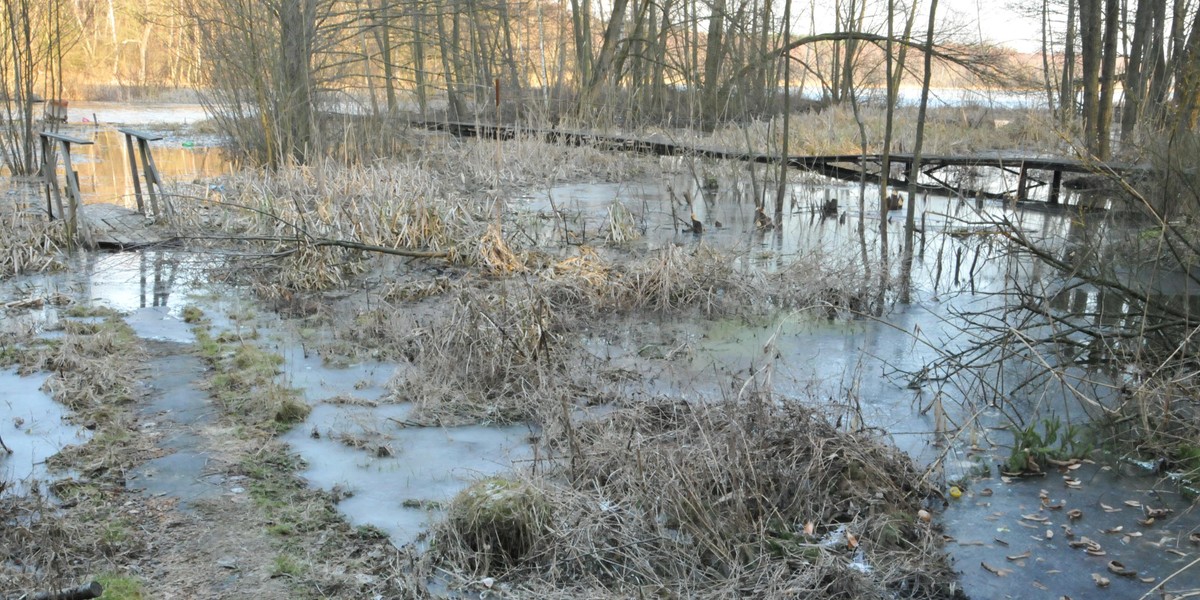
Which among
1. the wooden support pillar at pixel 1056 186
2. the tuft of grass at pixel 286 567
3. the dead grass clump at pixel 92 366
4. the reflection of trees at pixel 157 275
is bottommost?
the tuft of grass at pixel 286 567

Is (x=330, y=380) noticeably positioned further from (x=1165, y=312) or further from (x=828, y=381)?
(x=1165, y=312)

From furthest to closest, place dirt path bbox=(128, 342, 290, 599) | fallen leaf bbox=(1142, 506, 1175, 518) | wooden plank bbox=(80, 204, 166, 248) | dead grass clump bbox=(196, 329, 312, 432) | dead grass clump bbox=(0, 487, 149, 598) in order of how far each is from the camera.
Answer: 1. wooden plank bbox=(80, 204, 166, 248)
2. dead grass clump bbox=(196, 329, 312, 432)
3. fallen leaf bbox=(1142, 506, 1175, 518)
4. dirt path bbox=(128, 342, 290, 599)
5. dead grass clump bbox=(0, 487, 149, 598)

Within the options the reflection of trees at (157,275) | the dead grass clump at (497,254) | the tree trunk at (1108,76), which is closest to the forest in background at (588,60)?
the tree trunk at (1108,76)

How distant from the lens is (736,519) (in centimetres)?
423

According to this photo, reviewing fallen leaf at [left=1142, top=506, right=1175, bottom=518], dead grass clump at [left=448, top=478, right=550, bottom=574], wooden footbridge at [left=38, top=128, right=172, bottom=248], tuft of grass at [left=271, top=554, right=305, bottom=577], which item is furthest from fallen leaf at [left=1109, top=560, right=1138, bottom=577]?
wooden footbridge at [left=38, top=128, right=172, bottom=248]

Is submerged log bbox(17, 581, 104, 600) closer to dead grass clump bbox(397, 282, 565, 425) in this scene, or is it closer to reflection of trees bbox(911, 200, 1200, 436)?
dead grass clump bbox(397, 282, 565, 425)

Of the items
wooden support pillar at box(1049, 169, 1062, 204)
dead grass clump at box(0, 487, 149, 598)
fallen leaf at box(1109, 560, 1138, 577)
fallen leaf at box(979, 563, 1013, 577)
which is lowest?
fallen leaf at box(979, 563, 1013, 577)

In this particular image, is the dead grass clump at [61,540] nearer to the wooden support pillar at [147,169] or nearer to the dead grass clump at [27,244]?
the dead grass clump at [27,244]

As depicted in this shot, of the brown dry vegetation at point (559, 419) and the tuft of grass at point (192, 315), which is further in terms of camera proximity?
the tuft of grass at point (192, 315)

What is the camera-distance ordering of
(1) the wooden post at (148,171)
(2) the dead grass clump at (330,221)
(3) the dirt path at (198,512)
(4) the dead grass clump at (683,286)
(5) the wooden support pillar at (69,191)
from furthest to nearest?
(1) the wooden post at (148,171), (5) the wooden support pillar at (69,191), (2) the dead grass clump at (330,221), (4) the dead grass clump at (683,286), (3) the dirt path at (198,512)

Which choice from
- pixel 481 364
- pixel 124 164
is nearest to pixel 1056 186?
pixel 481 364

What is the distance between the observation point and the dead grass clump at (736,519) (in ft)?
13.2

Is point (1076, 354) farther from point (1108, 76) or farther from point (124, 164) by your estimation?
point (124, 164)

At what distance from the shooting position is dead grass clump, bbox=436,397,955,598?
4.02 metres
